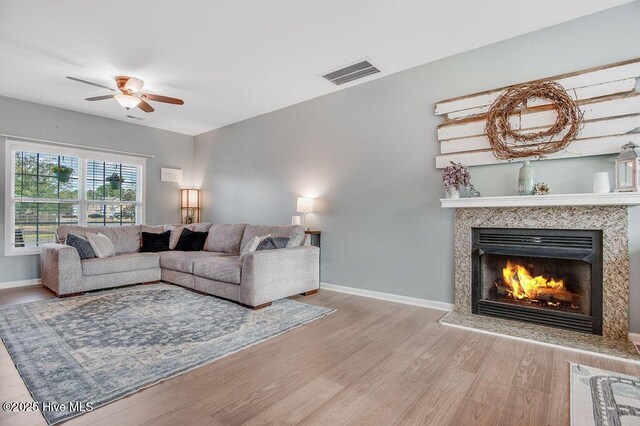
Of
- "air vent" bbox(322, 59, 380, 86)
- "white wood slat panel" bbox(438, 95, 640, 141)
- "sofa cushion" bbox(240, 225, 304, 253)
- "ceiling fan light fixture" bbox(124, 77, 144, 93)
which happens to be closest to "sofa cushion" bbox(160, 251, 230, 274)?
"sofa cushion" bbox(240, 225, 304, 253)

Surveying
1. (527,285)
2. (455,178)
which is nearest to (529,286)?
(527,285)

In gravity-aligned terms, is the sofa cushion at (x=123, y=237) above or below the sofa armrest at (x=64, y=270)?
above

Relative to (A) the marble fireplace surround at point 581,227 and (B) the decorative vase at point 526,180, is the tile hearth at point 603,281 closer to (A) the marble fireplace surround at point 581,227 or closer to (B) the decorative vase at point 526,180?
(A) the marble fireplace surround at point 581,227

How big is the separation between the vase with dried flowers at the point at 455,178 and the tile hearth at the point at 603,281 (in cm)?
37

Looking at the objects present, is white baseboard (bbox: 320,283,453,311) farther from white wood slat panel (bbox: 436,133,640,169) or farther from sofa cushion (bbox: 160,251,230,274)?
sofa cushion (bbox: 160,251,230,274)

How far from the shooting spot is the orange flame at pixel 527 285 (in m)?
3.06

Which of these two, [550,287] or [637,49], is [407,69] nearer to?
[637,49]

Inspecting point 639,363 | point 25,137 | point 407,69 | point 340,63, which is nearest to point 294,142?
point 340,63

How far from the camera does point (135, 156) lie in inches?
237

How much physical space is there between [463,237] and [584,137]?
1329mm

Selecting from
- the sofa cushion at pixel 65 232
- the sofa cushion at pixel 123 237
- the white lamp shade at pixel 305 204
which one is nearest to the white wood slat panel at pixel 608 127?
the white lamp shade at pixel 305 204

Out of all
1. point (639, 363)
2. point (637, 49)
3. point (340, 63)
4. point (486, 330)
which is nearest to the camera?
point (639, 363)

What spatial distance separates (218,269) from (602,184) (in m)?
3.76

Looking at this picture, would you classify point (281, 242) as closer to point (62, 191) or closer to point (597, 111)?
point (597, 111)
